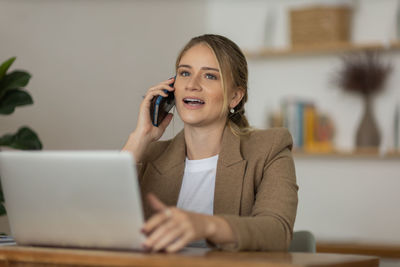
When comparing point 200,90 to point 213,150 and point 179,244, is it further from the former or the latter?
point 179,244

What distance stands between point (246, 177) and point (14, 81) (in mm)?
1324

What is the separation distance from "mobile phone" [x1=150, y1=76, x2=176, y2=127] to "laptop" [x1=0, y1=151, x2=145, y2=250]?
2.47ft

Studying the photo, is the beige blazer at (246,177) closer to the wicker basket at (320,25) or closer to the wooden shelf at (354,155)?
the wooden shelf at (354,155)

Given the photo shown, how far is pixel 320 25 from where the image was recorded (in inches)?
172

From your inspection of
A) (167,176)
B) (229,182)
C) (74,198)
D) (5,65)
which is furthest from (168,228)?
(5,65)

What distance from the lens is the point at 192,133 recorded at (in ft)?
7.22

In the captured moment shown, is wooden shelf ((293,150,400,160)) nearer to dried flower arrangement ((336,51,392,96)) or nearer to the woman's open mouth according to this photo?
dried flower arrangement ((336,51,392,96))

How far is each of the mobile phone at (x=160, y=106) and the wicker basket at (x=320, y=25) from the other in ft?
7.61

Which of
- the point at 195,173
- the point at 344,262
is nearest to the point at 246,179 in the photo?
the point at 195,173

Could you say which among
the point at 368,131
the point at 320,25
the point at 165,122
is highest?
the point at 320,25

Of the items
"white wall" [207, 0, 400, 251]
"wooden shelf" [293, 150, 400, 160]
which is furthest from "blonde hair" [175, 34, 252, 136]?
"white wall" [207, 0, 400, 251]

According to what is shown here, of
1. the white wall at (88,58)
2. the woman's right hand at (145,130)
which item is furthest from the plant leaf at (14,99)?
the woman's right hand at (145,130)

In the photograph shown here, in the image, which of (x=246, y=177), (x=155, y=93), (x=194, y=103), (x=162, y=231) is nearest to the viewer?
(x=162, y=231)

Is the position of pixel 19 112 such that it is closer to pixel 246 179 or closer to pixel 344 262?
pixel 246 179
